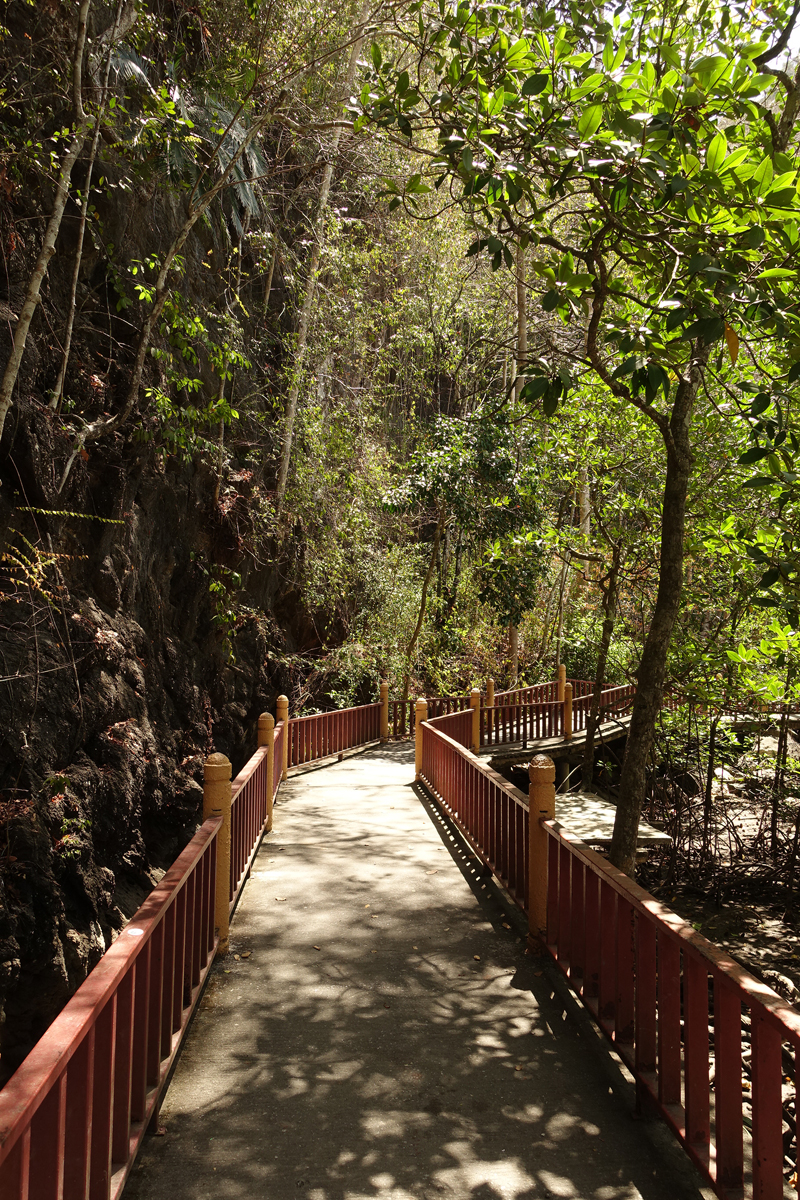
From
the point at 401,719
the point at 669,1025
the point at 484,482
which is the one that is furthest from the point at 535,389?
the point at 401,719

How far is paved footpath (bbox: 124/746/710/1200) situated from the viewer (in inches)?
114

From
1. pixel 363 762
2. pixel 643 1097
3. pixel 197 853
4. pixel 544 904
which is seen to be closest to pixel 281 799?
pixel 363 762

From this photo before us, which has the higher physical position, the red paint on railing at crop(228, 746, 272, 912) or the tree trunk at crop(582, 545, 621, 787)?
the tree trunk at crop(582, 545, 621, 787)

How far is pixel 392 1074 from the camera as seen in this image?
3.64 meters

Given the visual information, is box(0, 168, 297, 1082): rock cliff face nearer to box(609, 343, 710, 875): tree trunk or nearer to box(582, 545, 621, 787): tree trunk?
box(609, 343, 710, 875): tree trunk

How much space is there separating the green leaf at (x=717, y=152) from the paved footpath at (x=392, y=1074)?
4014mm

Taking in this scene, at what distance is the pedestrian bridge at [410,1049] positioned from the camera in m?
2.39

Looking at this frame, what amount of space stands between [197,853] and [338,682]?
13477 millimetres

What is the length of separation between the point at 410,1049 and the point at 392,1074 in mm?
272

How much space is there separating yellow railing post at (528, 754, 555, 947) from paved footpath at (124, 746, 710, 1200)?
0.85 feet

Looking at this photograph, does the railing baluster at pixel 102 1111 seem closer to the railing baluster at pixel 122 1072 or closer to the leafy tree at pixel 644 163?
the railing baluster at pixel 122 1072

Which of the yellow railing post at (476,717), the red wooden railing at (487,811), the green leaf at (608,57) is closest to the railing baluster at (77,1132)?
the red wooden railing at (487,811)

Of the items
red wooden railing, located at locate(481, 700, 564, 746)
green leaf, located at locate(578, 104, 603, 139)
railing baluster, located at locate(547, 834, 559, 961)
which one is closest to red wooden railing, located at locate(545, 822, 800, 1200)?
railing baluster, located at locate(547, 834, 559, 961)

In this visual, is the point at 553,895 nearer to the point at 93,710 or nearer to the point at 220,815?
the point at 220,815
